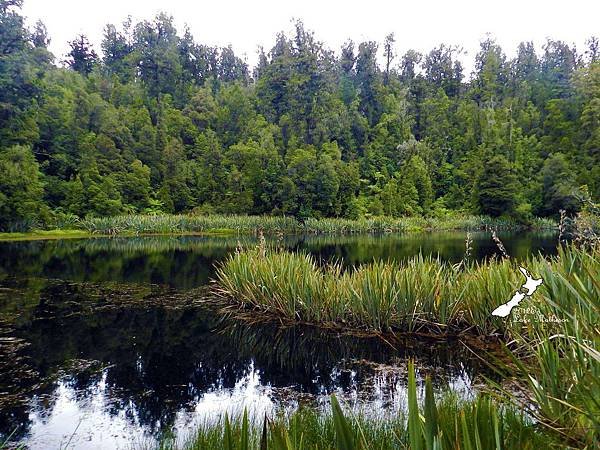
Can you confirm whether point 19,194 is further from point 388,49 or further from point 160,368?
point 388,49

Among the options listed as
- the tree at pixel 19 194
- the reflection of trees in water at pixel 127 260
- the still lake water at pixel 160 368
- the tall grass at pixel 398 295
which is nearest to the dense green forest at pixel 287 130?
the tree at pixel 19 194

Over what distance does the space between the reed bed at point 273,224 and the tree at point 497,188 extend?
4.00 feet

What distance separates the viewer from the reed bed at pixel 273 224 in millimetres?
33125

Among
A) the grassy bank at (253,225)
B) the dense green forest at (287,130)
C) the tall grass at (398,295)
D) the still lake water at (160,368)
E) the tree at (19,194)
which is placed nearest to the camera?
the still lake water at (160,368)

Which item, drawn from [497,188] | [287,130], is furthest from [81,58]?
[497,188]

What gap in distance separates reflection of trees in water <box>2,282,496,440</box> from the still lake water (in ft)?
0.06

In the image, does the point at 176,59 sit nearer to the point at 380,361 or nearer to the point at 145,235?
the point at 145,235

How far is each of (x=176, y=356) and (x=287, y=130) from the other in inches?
1799

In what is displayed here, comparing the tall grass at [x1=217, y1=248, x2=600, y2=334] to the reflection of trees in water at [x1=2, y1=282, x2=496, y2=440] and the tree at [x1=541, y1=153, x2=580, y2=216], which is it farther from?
the tree at [x1=541, y1=153, x2=580, y2=216]

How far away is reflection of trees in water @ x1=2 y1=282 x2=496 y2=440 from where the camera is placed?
5.68 metres

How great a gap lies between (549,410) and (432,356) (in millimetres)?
4186

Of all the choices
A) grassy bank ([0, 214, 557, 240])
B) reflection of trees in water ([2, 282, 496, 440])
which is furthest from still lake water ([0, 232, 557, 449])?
grassy bank ([0, 214, 557, 240])

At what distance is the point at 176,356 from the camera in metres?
7.26

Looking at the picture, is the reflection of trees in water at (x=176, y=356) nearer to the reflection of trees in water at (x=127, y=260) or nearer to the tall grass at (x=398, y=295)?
the tall grass at (x=398, y=295)
